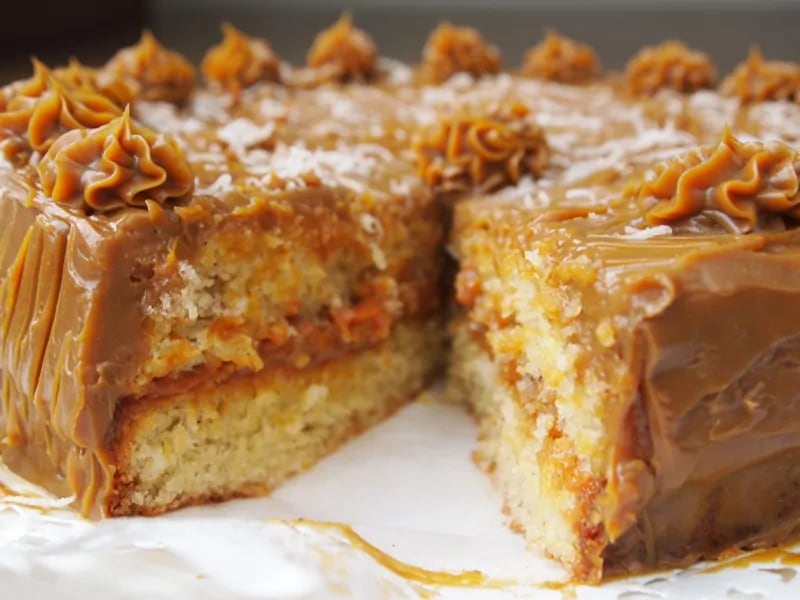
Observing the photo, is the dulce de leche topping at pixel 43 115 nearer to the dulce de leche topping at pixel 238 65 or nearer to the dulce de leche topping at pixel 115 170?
the dulce de leche topping at pixel 115 170

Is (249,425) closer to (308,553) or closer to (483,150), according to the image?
(308,553)

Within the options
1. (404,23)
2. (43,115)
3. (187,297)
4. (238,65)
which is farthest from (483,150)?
(404,23)

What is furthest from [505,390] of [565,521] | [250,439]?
[250,439]

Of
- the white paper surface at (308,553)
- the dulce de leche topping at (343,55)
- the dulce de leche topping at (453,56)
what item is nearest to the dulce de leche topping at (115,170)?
the white paper surface at (308,553)

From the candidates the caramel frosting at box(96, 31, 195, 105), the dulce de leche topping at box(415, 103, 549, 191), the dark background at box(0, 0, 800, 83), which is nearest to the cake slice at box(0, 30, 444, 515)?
the dulce de leche topping at box(415, 103, 549, 191)

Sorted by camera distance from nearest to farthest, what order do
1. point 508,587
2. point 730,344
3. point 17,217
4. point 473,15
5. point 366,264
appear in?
point 730,344 < point 508,587 < point 17,217 < point 366,264 < point 473,15

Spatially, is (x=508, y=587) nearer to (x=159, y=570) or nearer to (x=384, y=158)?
Answer: (x=159, y=570)
